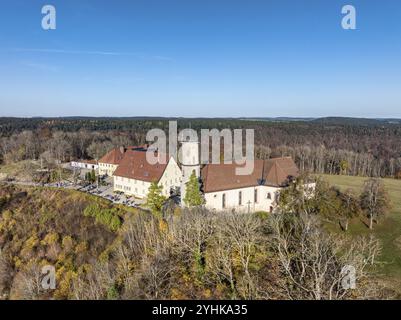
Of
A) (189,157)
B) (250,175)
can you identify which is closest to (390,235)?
(250,175)

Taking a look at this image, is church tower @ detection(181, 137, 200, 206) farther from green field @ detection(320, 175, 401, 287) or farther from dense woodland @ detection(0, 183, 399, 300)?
green field @ detection(320, 175, 401, 287)

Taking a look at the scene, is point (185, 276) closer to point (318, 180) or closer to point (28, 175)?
point (318, 180)

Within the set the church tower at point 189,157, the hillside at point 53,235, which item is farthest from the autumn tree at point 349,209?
the hillside at point 53,235

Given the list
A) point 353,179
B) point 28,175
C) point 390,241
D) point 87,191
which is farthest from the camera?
point 353,179

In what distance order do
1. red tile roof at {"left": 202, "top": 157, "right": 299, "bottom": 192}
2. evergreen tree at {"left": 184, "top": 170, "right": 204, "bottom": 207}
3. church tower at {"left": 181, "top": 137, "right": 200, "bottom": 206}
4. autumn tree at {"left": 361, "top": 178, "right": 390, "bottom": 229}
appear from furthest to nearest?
1. autumn tree at {"left": 361, "top": 178, "right": 390, "bottom": 229}
2. red tile roof at {"left": 202, "top": 157, "right": 299, "bottom": 192}
3. church tower at {"left": 181, "top": 137, "right": 200, "bottom": 206}
4. evergreen tree at {"left": 184, "top": 170, "right": 204, "bottom": 207}

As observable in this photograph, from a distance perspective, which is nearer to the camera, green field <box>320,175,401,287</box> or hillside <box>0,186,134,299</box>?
green field <box>320,175,401,287</box>

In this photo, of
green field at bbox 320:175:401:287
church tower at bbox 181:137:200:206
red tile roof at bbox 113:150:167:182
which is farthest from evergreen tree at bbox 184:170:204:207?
green field at bbox 320:175:401:287
